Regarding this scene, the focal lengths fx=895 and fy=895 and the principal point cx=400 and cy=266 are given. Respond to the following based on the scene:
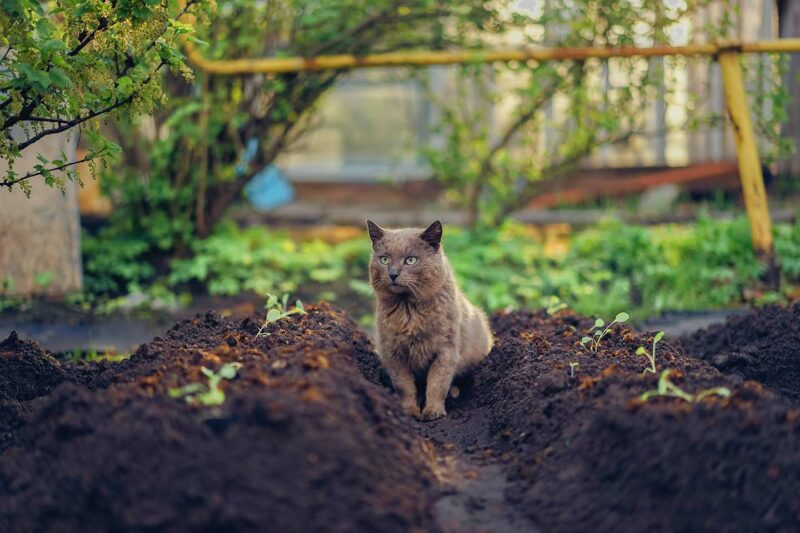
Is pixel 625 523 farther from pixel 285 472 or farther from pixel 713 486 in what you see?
pixel 285 472

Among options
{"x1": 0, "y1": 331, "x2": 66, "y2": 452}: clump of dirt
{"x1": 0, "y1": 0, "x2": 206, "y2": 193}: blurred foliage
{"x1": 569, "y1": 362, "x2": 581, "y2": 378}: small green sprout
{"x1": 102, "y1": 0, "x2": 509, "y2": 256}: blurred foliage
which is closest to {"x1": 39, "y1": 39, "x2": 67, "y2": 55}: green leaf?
{"x1": 0, "y1": 0, "x2": 206, "y2": 193}: blurred foliage

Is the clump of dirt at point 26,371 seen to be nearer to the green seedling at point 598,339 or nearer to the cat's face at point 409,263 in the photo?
the cat's face at point 409,263

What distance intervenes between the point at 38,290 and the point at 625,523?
5.41 m

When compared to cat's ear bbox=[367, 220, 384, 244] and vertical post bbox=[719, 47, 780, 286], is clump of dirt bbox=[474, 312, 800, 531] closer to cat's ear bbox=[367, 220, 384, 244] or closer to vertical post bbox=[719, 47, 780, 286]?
cat's ear bbox=[367, 220, 384, 244]

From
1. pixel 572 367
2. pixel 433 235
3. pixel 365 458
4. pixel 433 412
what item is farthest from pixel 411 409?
pixel 365 458

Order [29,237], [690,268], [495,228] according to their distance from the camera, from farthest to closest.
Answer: [495,228] → [690,268] → [29,237]

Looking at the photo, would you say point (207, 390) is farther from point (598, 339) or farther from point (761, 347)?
point (761, 347)

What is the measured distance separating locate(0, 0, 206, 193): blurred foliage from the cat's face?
4.32 ft

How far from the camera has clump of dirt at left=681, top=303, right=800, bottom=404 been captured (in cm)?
464

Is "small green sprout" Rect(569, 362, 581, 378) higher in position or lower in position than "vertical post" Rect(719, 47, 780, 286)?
lower

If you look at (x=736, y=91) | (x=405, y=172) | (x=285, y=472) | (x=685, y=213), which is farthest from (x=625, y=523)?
(x=405, y=172)

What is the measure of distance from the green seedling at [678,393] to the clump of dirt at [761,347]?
1471 millimetres

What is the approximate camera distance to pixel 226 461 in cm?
262

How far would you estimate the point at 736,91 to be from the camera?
22.4ft
